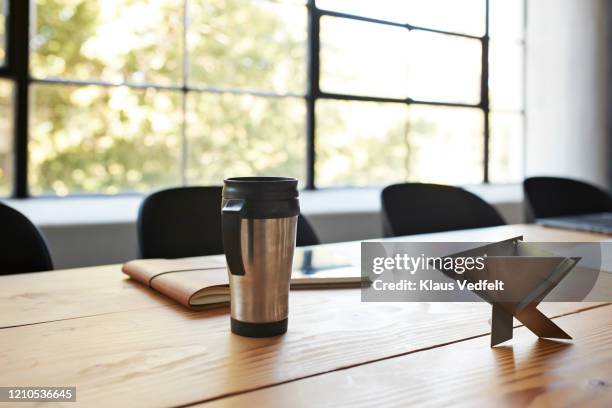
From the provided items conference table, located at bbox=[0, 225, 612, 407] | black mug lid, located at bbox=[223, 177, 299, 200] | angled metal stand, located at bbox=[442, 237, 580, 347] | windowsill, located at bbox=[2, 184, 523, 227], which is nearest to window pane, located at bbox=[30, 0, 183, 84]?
windowsill, located at bbox=[2, 184, 523, 227]

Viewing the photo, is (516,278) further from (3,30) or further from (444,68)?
(444,68)

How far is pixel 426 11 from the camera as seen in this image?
3375 millimetres

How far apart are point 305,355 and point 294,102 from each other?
2368 mm

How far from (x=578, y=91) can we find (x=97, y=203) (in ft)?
10.0

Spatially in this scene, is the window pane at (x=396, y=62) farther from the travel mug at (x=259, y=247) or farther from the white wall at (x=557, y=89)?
the travel mug at (x=259, y=247)

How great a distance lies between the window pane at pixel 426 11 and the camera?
308cm

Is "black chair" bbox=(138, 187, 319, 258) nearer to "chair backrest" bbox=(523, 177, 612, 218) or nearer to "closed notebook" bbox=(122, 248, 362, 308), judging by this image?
"closed notebook" bbox=(122, 248, 362, 308)

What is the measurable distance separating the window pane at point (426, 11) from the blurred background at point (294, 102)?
1 cm

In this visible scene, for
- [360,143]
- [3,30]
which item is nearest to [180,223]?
[3,30]

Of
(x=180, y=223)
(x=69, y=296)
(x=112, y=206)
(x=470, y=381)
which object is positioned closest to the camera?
(x=470, y=381)

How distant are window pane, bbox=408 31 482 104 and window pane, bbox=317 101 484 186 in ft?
0.30

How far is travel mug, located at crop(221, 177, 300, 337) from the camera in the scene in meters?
0.68

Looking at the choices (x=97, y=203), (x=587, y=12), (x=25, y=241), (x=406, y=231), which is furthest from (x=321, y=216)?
(x=587, y=12)

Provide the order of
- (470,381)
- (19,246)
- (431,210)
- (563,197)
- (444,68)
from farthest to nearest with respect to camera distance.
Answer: (444,68)
(563,197)
(431,210)
(19,246)
(470,381)
